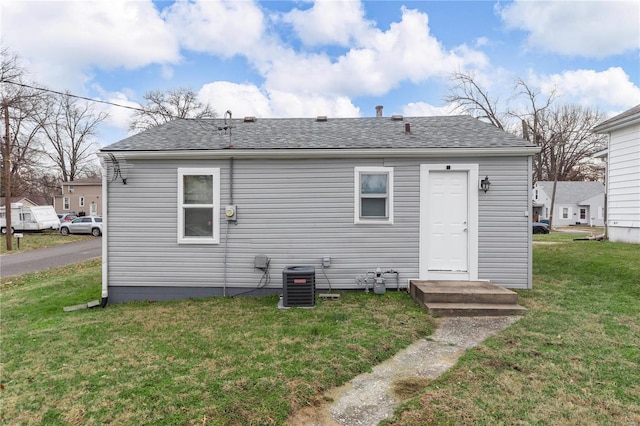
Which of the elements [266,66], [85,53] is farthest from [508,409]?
[266,66]

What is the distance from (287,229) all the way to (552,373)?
14.4 ft

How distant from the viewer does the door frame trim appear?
611 cm

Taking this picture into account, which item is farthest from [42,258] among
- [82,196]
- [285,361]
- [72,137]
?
[72,137]

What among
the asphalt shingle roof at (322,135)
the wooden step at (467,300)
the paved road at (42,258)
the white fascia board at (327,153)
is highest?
the asphalt shingle roof at (322,135)

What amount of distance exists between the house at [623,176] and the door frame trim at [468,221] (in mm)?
6746

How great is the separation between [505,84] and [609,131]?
1527 cm

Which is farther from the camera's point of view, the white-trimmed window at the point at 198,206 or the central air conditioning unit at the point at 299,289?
the white-trimmed window at the point at 198,206

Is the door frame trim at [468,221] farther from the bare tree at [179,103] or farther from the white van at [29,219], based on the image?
the bare tree at [179,103]

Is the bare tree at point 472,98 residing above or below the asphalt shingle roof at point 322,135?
above

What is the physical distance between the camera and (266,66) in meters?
13.4

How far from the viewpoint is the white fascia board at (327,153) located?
5984 millimetres

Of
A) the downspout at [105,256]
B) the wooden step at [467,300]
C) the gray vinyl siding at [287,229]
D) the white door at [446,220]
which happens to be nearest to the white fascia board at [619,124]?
the gray vinyl siding at [287,229]

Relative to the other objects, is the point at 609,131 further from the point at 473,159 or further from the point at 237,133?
the point at 237,133

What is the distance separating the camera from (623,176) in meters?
9.77
